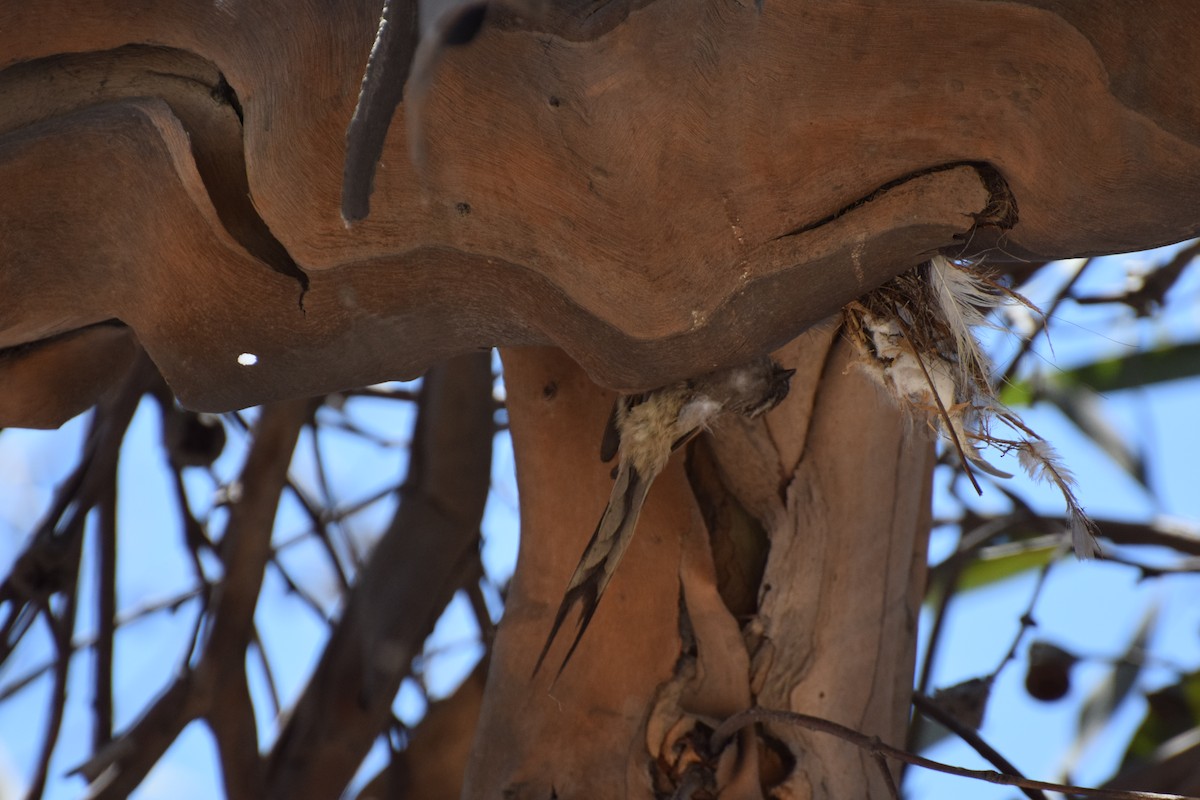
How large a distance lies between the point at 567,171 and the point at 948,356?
0.38 metres

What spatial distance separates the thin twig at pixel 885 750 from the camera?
96 cm

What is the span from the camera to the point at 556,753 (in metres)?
1.25

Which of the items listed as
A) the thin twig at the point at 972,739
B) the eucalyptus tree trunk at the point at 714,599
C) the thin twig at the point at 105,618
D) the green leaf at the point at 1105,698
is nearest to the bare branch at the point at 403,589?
the thin twig at the point at 105,618

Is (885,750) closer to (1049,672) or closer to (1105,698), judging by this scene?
(1049,672)

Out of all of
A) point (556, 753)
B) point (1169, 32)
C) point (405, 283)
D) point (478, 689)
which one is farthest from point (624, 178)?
point (478, 689)

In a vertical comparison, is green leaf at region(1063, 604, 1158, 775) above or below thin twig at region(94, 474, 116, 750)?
above

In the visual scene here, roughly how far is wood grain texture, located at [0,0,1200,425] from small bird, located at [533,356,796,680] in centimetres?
5

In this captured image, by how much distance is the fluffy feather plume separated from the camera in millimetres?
1024

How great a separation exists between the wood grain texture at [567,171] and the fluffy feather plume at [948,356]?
0.17 ft

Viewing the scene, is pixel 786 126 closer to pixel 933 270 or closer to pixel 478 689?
pixel 933 270

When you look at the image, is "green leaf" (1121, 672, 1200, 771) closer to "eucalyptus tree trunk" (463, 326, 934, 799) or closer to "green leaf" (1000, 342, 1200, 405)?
"green leaf" (1000, 342, 1200, 405)

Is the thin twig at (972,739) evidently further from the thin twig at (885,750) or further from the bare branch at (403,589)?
the bare branch at (403,589)

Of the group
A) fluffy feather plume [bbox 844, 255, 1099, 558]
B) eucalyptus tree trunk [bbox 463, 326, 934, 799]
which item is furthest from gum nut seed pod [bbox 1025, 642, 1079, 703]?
fluffy feather plume [bbox 844, 255, 1099, 558]

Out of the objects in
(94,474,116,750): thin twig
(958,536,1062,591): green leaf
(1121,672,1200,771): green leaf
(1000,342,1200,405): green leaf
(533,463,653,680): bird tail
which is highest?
(1000,342,1200,405): green leaf
